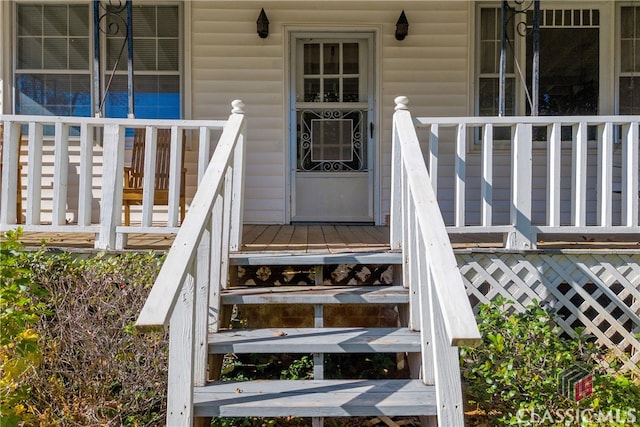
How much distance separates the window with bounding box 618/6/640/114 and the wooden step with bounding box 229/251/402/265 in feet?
12.8

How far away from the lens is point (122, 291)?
299 centimetres

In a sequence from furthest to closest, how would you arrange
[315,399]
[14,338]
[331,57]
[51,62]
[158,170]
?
1. [331,57]
2. [51,62]
3. [158,170]
4. [14,338]
5. [315,399]

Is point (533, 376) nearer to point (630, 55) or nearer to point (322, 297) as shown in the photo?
point (322, 297)

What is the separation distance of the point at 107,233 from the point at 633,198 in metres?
3.35

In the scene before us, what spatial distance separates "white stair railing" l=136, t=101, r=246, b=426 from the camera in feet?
6.32

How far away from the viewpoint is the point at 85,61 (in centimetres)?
558

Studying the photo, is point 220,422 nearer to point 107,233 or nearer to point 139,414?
point 139,414

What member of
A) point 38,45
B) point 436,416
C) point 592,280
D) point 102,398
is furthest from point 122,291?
point 38,45

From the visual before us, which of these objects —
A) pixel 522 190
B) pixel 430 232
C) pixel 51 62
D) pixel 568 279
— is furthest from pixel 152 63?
pixel 568 279

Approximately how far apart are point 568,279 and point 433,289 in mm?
1392

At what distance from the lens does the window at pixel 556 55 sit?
5.59 metres

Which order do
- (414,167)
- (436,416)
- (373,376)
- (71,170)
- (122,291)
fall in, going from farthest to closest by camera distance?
(71,170) → (373,376) → (122,291) → (414,167) → (436,416)

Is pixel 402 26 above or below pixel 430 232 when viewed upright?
above

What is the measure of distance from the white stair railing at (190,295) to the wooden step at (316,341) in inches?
5.8
